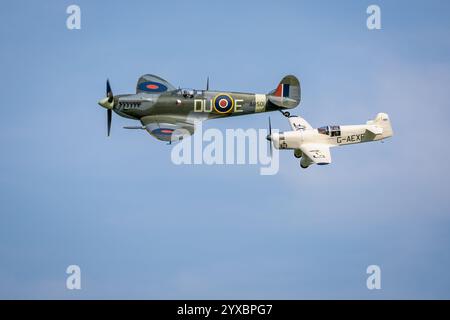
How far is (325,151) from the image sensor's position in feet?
163

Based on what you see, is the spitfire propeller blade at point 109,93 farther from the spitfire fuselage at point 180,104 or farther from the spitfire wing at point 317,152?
the spitfire wing at point 317,152

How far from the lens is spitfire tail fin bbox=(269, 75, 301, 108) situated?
173ft

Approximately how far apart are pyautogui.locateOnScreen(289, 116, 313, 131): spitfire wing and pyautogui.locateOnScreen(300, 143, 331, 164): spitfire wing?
1.48 metres

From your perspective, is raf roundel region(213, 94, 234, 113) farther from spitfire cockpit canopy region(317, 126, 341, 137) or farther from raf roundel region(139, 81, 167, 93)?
spitfire cockpit canopy region(317, 126, 341, 137)

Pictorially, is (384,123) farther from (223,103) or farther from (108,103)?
(108,103)

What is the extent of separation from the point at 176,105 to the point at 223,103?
1846 mm

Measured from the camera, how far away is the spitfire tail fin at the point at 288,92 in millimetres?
52781

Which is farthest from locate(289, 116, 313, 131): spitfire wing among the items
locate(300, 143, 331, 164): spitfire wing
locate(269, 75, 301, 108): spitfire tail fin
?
locate(300, 143, 331, 164): spitfire wing

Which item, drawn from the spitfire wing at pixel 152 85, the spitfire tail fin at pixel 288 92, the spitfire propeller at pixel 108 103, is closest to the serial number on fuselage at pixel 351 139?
the spitfire tail fin at pixel 288 92

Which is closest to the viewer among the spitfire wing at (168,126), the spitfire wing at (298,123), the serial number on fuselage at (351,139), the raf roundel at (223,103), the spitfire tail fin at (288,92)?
the spitfire wing at (168,126)

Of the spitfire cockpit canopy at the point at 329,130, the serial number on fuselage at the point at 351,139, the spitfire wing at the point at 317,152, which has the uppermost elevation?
the spitfire cockpit canopy at the point at 329,130
